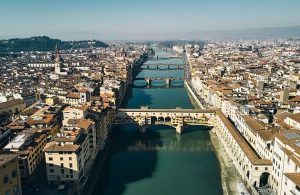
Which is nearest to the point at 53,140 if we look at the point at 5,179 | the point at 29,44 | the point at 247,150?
the point at 5,179

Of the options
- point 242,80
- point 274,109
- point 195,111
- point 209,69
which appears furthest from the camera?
point 209,69

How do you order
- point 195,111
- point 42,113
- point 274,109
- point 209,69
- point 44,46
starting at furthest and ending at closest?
point 44,46
point 209,69
point 195,111
point 274,109
point 42,113

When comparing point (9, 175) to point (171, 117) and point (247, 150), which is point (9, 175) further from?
point (171, 117)

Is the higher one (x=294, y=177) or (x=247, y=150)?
(x=294, y=177)

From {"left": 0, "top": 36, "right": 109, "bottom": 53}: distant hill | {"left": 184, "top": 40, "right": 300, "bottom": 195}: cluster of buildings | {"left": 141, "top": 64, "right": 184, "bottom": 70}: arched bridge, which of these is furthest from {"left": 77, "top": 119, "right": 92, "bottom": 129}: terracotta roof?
{"left": 0, "top": 36, "right": 109, "bottom": 53}: distant hill

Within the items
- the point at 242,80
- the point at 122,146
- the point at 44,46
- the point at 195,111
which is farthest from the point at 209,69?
the point at 44,46

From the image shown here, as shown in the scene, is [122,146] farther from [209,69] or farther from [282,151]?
[209,69]

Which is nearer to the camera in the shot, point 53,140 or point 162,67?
point 53,140
